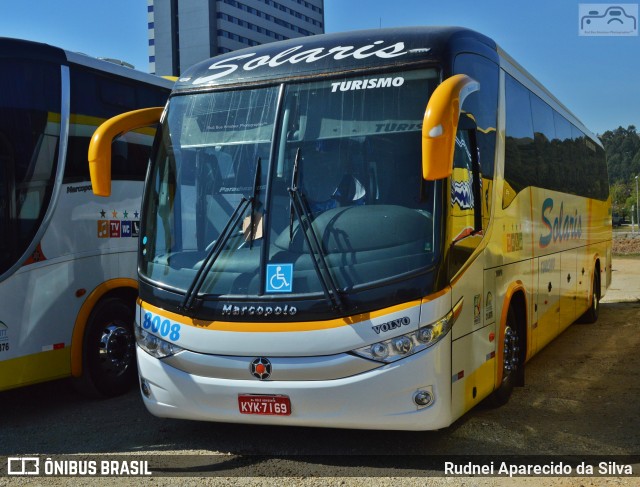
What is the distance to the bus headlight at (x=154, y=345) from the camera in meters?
5.58

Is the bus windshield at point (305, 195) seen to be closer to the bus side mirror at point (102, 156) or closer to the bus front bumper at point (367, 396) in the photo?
the bus side mirror at point (102, 156)

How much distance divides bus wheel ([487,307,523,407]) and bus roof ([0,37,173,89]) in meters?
4.77

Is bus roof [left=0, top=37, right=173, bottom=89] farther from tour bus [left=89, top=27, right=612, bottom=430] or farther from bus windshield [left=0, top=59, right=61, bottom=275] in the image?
tour bus [left=89, top=27, right=612, bottom=430]

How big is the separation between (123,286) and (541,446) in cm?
449

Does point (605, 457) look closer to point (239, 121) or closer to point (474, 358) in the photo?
point (474, 358)

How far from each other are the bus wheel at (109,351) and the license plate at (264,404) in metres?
2.79

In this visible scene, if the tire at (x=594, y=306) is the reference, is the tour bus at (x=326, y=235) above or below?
above

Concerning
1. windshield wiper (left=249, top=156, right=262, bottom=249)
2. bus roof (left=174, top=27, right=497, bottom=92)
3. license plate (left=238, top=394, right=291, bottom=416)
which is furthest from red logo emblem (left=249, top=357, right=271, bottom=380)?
bus roof (left=174, top=27, right=497, bottom=92)

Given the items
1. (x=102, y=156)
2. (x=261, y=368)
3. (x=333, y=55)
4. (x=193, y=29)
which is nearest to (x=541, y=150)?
(x=333, y=55)

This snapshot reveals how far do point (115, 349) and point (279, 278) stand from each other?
126 inches

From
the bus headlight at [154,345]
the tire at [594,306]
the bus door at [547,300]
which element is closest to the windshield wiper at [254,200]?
the bus headlight at [154,345]

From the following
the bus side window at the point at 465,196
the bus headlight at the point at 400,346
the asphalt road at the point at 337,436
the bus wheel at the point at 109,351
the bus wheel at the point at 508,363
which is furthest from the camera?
the bus wheel at the point at 109,351

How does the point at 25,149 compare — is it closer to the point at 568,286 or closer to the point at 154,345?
the point at 154,345

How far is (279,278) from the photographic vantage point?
530 cm
